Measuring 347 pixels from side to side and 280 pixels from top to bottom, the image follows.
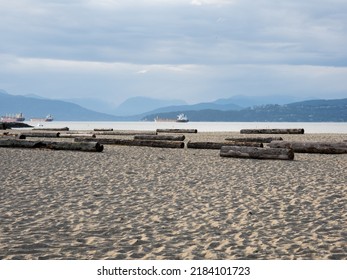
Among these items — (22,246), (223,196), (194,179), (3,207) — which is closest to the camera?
(22,246)

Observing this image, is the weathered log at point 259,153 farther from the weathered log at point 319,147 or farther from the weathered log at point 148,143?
the weathered log at point 148,143

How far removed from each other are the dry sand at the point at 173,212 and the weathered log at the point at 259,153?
7.30 ft

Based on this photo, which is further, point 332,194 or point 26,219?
point 332,194

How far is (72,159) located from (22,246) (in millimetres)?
12129

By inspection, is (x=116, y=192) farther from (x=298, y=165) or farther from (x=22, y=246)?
(x=298, y=165)

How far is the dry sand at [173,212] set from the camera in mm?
6586

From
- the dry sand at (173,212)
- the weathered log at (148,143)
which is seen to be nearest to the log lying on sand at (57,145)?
the weathered log at (148,143)

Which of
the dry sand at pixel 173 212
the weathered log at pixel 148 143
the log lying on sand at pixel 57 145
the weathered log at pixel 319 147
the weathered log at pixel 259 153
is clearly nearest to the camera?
the dry sand at pixel 173 212

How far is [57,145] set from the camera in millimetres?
22969

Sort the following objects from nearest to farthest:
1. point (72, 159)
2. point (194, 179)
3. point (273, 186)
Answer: point (273, 186)
point (194, 179)
point (72, 159)

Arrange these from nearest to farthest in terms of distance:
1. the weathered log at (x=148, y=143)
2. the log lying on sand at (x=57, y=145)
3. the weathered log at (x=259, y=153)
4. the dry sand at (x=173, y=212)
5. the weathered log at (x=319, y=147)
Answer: the dry sand at (x=173, y=212)
the weathered log at (x=259, y=153)
the weathered log at (x=319, y=147)
the log lying on sand at (x=57, y=145)
the weathered log at (x=148, y=143)

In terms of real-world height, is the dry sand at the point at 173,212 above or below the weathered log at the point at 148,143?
below

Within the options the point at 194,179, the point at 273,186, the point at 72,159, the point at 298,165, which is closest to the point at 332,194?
the point at 273,186

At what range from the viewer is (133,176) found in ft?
45.4
